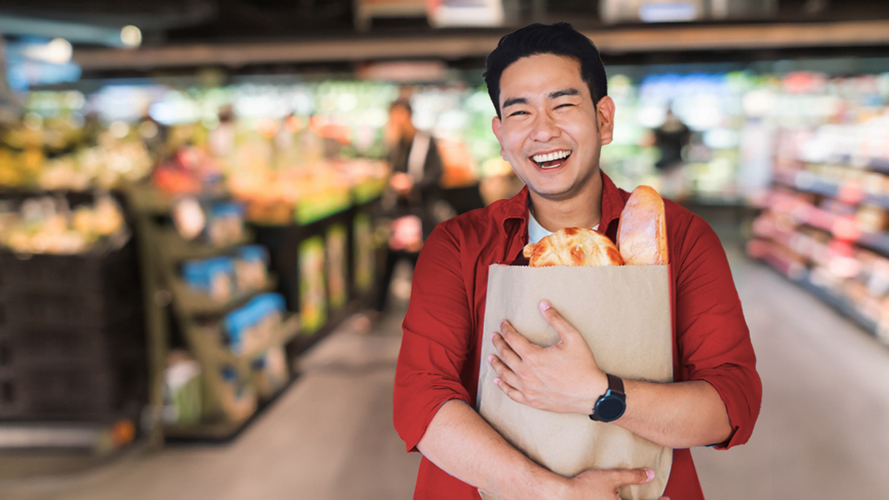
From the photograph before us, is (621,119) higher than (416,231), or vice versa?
(621,119)

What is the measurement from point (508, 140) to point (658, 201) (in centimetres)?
29

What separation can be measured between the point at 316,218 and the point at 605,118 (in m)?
4.63

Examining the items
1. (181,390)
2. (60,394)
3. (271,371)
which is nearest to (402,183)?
(271,371)

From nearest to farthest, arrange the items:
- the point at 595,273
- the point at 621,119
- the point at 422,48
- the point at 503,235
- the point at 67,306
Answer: the point at 595,273
the point at 503,235
the point at 67,306
the point at 422,48
the point at 621,119

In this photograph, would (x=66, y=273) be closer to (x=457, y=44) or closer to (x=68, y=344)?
(x=68, y=344)

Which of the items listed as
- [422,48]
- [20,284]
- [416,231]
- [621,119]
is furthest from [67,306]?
[621,119]

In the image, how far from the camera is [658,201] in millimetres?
964

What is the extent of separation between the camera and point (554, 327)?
904mm

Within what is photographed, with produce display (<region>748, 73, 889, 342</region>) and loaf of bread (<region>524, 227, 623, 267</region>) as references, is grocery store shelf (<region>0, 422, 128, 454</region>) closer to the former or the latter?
loaf of bread (<region>524, 227, 623, 267</region>)

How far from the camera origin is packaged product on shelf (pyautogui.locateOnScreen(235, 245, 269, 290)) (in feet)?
13.7

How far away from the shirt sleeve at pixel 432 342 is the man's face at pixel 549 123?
0.20 m

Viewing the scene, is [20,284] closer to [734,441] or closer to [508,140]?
[508,140]

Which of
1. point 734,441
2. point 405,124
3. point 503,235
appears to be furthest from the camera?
point 405,124

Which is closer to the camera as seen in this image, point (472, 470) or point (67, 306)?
point (472, 470)
